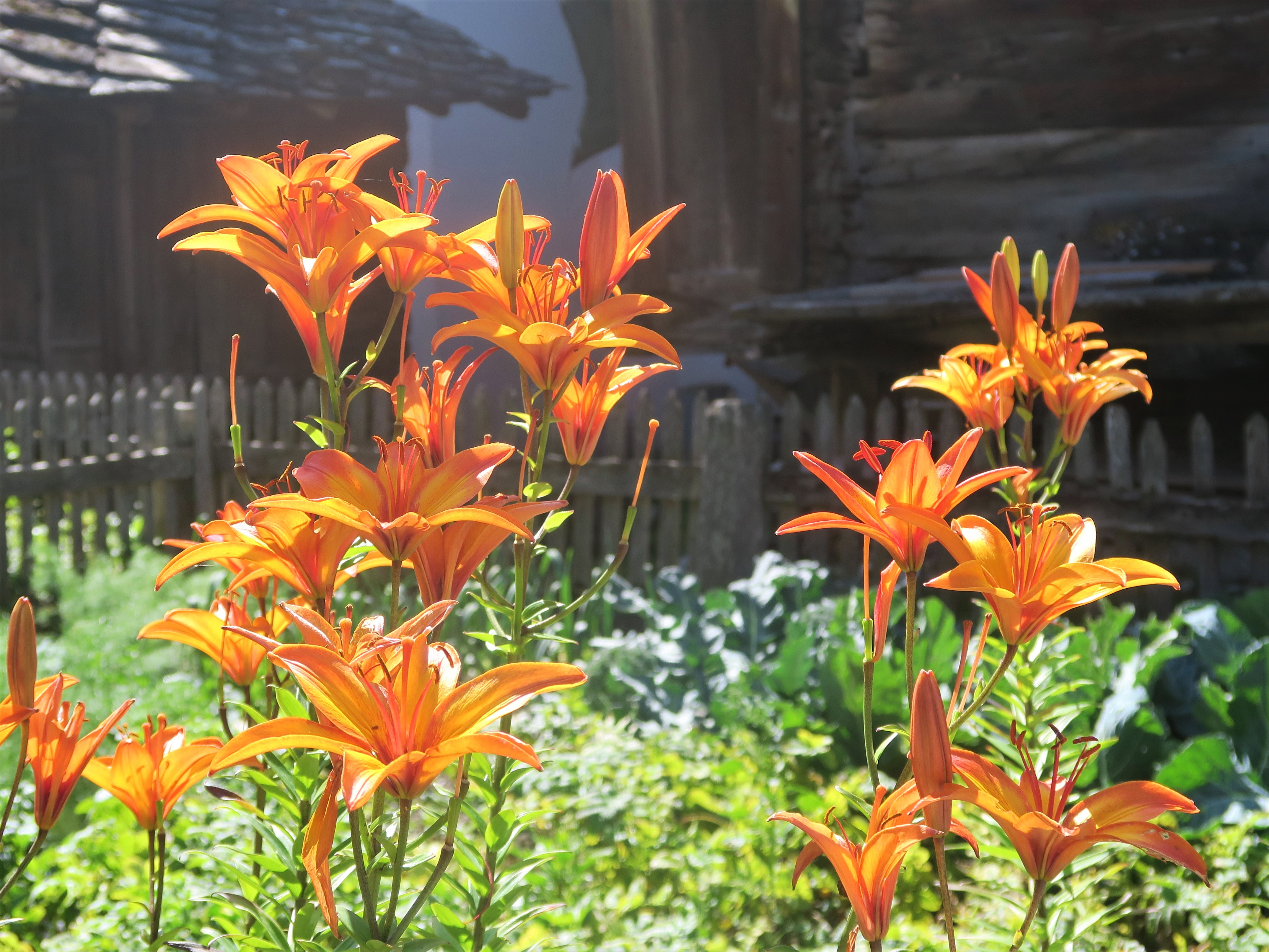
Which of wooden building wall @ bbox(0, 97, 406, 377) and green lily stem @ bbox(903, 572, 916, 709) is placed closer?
green lily stem @ bbox(903, 572, 916, 709)

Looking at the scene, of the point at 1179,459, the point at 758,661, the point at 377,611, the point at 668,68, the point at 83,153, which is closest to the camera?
the point at 758,661

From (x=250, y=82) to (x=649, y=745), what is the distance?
6.66m

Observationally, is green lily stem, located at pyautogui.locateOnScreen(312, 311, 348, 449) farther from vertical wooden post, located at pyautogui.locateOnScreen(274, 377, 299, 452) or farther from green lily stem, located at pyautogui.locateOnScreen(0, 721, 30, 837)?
vertical wooden post, located at pyautogui.locateOnScreen(274, 377, 299, 452)

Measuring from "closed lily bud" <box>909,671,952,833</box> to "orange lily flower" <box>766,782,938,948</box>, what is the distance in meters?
0.02

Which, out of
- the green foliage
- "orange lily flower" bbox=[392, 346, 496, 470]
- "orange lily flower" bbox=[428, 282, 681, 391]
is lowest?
the green foliage

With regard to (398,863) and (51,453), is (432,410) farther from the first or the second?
(51,453)

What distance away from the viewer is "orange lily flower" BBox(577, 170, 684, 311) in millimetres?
1009

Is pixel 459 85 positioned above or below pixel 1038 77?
above

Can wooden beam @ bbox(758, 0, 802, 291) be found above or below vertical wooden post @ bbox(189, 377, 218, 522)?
above

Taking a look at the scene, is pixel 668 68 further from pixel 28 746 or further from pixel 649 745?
pixel 28 746

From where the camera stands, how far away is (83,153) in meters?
9.03

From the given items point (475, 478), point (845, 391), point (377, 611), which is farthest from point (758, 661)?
point (475, 478)

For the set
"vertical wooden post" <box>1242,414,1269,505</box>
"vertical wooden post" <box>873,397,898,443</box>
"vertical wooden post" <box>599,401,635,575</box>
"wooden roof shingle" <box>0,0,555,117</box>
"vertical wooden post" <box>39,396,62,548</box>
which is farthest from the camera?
"wooden roof shingle" <box>0,0,555,117</box>

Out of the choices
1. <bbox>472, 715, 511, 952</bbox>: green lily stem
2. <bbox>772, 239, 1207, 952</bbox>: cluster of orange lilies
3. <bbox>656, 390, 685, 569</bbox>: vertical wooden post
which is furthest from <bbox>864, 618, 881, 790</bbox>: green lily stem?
<bbox>656, 390, 685, 569</bbox>: vertical wooden post
